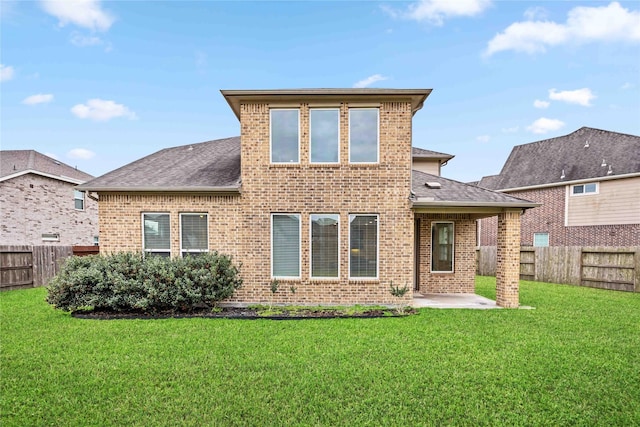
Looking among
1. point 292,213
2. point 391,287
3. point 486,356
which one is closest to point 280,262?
point 292,213

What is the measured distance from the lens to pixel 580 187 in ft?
58.9

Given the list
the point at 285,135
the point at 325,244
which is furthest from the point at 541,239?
the point at 285,135

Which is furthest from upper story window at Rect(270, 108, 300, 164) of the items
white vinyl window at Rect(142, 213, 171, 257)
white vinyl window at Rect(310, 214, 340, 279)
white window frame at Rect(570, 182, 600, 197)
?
white window frame at Rect(570, 182, 600, 197)

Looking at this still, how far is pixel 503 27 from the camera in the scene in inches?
520

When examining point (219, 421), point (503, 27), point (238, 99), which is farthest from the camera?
point (503, 27)

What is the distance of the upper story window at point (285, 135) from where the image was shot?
8461 millimetres

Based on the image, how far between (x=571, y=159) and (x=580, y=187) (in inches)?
82.0

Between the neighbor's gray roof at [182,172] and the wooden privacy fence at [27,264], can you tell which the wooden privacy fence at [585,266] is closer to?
the neighbor's gray roof at [182,172]

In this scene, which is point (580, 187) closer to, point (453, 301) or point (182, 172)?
point (453, 301)

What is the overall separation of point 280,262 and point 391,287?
3.14 meters

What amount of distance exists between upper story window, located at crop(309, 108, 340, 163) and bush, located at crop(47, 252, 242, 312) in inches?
160

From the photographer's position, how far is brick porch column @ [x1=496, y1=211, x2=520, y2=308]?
830 centimetres

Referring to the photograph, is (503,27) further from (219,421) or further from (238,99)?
(219,421)

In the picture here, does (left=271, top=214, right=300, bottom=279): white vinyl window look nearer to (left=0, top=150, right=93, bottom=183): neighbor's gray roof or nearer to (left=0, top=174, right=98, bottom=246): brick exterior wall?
(left=0, top=174, right=98, bottom=246): brick exterior wall
